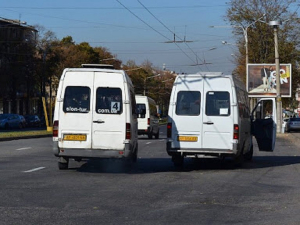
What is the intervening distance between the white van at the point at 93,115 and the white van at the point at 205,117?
166 cm

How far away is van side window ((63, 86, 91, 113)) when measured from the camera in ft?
54.9

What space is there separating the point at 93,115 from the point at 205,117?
298 cm

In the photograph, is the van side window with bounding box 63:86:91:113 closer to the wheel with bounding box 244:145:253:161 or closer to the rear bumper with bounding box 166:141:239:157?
the rear bumper with bounding box 166:141:239:157

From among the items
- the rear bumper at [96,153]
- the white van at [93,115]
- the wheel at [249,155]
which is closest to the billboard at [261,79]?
the wheel at [249,155]

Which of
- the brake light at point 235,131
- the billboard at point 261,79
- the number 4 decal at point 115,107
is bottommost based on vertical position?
the brake light at point 235,131

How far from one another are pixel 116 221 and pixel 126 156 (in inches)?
268

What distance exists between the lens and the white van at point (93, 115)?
1655cm

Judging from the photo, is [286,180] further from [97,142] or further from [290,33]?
[290,33]

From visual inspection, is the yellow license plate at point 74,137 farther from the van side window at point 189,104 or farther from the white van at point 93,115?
the van side window at point 189,104

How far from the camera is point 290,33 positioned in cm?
6544

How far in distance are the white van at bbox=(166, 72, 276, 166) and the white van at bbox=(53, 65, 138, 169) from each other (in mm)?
1657

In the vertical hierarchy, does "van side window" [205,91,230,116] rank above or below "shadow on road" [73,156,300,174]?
above

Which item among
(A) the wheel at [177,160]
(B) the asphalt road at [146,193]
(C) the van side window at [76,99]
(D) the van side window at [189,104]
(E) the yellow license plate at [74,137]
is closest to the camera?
(B) the asphalt road at [146,193]

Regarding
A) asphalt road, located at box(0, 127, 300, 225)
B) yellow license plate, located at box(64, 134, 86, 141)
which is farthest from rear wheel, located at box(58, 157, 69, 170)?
yellow license plate, located at box(64, 134, 86, 141)
